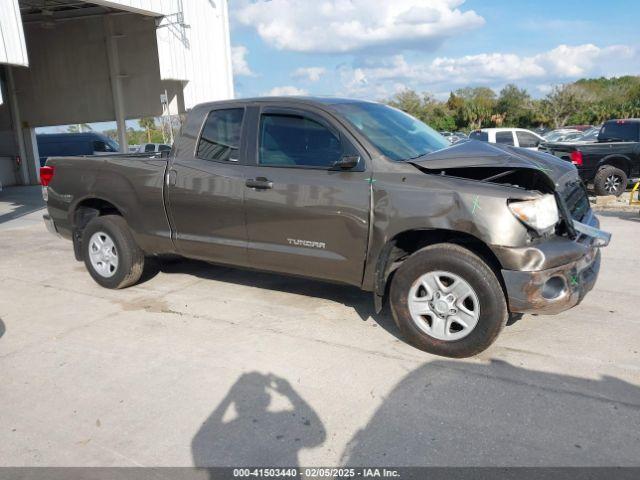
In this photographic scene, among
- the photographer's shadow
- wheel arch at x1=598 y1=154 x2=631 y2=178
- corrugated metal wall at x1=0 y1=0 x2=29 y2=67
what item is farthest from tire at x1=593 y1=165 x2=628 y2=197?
corrugated metal wall at x1=0 y1=0 x2=29 y2=67

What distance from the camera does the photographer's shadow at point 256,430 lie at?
278cm

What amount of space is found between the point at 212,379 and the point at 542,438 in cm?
208

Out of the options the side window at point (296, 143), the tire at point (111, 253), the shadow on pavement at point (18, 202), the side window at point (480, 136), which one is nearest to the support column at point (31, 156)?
the shadow on pavement at point (18, 202)

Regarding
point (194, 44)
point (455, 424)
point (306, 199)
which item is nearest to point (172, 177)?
point (306, 199)

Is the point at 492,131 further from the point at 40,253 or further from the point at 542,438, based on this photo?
the point at 542,438

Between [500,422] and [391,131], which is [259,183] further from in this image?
[500,422]

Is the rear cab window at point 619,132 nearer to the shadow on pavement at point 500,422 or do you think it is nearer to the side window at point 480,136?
the side window at point 480,136

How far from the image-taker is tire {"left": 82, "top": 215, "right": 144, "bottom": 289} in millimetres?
5457

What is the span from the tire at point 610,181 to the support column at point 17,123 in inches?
771

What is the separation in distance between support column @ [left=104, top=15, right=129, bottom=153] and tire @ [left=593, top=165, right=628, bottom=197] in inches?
608

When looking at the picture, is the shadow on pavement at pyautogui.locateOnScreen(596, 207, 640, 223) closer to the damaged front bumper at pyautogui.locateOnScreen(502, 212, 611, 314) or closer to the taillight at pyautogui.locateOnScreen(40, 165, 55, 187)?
the damaged front bumper at pyautogui.locateOnScreen(502, 212, 611, 314)

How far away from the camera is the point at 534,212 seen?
11.5 ft

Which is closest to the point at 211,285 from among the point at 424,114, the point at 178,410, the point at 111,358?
the point at 111,358

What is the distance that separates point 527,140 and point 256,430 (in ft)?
45.0
